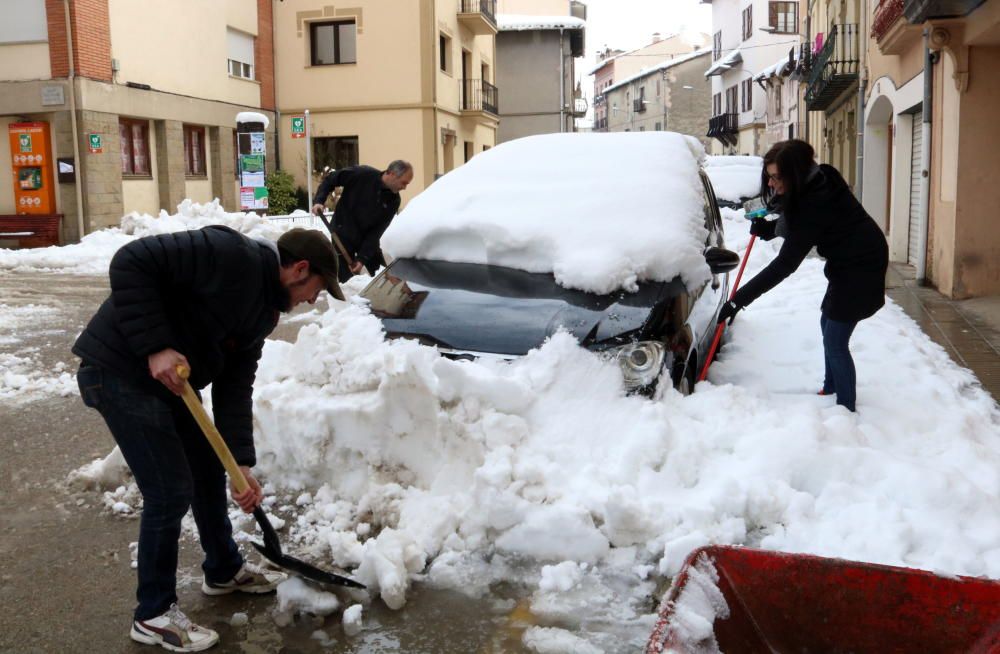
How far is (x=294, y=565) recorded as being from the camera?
333 cm

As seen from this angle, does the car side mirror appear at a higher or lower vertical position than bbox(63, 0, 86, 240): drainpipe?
lower

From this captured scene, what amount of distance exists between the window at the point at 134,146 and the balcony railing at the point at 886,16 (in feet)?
48.0

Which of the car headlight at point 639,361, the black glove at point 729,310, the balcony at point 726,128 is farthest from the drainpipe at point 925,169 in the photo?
the balcony at point 726,128

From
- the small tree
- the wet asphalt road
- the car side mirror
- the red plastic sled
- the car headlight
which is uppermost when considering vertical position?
the small tree

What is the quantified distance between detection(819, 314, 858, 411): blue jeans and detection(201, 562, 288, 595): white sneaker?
3.15 meters

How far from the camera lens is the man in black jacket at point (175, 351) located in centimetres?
281

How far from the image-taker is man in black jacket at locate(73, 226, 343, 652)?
9.21ft

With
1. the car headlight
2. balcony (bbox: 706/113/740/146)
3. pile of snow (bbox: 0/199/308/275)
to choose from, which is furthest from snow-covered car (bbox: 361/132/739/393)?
balcony (bbox: 706/113/740/146)

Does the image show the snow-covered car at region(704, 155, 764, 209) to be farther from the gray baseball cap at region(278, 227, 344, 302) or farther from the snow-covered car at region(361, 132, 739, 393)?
the gray baseball cap at region(278, 227, 344, 302)

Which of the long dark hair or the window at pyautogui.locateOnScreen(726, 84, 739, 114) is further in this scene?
the window at pyautogui.locateOnScreen(726, 84, 739, 114)

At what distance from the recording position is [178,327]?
2.93m

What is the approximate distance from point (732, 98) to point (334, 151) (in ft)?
109

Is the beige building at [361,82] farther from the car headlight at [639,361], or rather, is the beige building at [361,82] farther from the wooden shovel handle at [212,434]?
the wooden shovel handle at [212,434]

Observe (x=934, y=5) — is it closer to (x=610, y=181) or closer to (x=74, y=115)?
(x=610, y=181)
